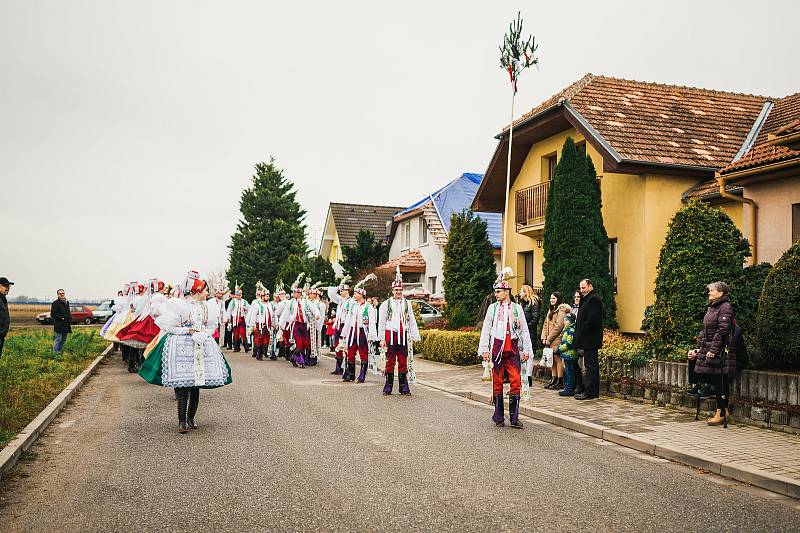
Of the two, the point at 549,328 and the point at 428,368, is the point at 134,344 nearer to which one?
the point at 428,368

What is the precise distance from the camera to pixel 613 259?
1997cm

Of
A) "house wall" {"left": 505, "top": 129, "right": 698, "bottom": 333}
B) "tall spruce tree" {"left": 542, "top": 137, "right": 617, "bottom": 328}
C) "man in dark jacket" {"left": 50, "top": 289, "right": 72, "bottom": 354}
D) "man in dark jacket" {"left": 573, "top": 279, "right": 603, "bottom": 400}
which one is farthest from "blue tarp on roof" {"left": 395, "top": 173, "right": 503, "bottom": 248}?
"man in dark jacket" {"left": 573, "top": 279, "right": 603, "bottom": 400}

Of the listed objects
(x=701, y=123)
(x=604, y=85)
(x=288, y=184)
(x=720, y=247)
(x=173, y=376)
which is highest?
(x=288, y=184)

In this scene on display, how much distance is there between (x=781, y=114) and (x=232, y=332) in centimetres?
1868

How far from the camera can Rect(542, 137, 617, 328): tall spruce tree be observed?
1789 centimetres

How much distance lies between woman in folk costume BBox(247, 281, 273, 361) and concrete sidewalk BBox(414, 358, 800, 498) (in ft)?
34.0

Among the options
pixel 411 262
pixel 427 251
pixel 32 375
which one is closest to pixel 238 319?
pixel 32 375

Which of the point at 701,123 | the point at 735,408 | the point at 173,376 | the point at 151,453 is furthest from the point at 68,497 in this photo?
the point at 701,123

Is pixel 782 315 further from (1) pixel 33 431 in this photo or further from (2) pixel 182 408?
(1) pixel 33 431

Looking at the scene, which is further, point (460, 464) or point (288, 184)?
point (288, 184)

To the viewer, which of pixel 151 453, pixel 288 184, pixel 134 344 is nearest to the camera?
pixel 151 453

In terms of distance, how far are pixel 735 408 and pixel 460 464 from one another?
4494mm

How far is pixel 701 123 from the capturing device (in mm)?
21047

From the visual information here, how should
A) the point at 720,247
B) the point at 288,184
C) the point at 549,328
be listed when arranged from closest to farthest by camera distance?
the point at 720,247, the point at 549,328, the point at 288,184
